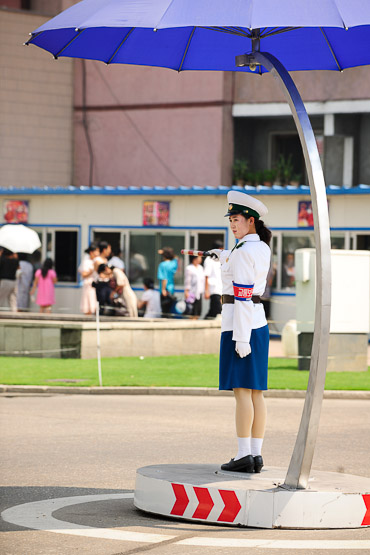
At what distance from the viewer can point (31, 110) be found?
39.1 meters

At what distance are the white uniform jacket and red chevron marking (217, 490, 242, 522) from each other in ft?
3.66

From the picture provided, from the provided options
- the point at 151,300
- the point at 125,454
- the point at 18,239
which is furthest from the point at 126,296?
the point at 125,454

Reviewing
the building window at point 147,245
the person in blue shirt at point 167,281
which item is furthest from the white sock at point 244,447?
the building window at point 147,245

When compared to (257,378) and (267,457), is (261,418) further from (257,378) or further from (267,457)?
(267,457)

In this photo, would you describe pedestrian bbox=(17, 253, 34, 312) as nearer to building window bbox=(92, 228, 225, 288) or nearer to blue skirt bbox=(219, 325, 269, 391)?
building window bbox=(92, 228, 225, 288)

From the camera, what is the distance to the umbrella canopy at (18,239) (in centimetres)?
2750

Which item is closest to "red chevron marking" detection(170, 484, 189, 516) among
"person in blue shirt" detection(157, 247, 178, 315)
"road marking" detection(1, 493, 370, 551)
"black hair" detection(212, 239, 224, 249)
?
"road marking" detection(1, 493, 370, 551)

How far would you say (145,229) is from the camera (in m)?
30.3

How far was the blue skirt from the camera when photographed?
314 inches

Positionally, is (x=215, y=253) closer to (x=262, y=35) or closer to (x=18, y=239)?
(x=262, y=35)

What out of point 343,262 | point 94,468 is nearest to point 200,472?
point 94,468

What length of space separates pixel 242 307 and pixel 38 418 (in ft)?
19.3

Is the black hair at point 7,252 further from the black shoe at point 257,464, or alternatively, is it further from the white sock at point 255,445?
the black shoe at point 257,464

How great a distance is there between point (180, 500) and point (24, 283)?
23.4m
